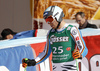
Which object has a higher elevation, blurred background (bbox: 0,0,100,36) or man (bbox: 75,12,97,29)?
blurred background (bbox: 0,0,100,36)

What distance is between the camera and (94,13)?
11.2 meters

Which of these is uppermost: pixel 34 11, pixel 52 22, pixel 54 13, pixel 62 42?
pixel 34 11

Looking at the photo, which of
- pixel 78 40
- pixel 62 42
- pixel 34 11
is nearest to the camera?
pixel 78 40

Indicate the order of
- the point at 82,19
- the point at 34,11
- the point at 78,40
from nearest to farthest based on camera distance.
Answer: the point at 78,40, the point at 82,19, the point at 34,11

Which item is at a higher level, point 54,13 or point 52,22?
point 54,13

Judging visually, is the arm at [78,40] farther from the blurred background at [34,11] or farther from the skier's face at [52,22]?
the blurred background at [34,11]

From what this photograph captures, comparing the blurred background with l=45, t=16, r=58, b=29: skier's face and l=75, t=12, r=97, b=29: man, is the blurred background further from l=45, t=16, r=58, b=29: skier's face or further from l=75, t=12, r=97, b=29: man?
l=45, t=16, r=58, b=29: skier's face

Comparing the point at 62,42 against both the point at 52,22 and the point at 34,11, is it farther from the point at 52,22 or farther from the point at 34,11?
the point at 34,11

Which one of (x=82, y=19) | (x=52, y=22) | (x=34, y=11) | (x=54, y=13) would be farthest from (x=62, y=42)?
(x=34, y=11)

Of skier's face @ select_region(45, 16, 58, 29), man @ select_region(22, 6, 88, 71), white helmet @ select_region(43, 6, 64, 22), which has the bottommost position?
man @ select_region(22, 6, 88, 71)

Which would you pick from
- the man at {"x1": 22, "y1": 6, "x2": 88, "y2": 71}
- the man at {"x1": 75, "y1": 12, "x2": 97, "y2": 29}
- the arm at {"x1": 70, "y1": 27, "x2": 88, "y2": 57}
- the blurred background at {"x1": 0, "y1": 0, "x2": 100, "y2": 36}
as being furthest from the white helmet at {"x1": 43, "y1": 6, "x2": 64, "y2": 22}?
the blurred background at {"x1": 0, "y1": 0, "x2": 100, "y2": 36}

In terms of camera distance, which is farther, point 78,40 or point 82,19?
point 82,19

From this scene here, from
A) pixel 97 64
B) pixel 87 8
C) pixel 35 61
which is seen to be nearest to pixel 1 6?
pixel 87 8

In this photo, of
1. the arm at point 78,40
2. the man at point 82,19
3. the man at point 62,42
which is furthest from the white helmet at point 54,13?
the man at point 82,19
